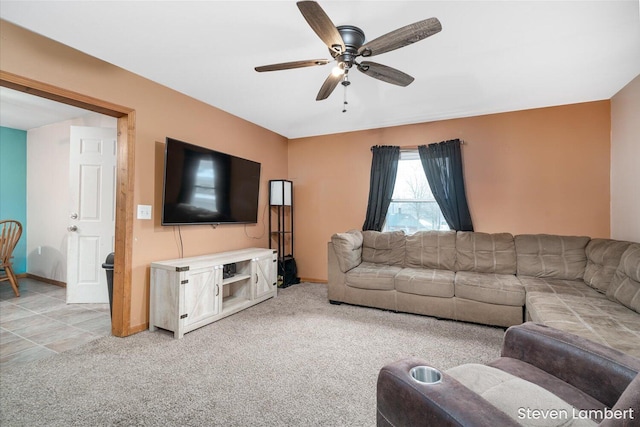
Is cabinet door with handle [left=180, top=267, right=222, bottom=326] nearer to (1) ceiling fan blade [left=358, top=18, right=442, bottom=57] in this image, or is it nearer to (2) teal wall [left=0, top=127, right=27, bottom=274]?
(1) ceiling fan blade [left=358, top=18, right=442, bottom=57]

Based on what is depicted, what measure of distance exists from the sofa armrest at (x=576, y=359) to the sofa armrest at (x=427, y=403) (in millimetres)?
641

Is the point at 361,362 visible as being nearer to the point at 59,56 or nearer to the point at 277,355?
the point at 277,355

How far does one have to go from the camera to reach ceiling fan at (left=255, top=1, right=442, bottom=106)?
1571mm

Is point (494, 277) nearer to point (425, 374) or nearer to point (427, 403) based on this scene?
point (425, 374)

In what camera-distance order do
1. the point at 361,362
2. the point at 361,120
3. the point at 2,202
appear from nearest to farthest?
the point at 361,362, the point at 361,120, the point at 2,202

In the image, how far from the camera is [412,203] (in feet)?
14.1

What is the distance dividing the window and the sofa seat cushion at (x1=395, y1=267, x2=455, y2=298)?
980mm

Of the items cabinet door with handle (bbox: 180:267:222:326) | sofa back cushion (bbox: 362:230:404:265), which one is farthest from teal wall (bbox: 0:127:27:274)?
sofa back cushion (bbox: 362:230:404:265)

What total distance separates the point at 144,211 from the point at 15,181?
3687 mm

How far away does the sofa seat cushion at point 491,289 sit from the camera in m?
2.81

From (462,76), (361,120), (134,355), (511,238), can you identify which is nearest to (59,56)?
(134,355)

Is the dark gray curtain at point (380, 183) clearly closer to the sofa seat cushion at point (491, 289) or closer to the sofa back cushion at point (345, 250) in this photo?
the sofa back cushion at point (345, 250)

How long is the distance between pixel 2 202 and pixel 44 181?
0.72 metres

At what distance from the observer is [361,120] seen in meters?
4.14
